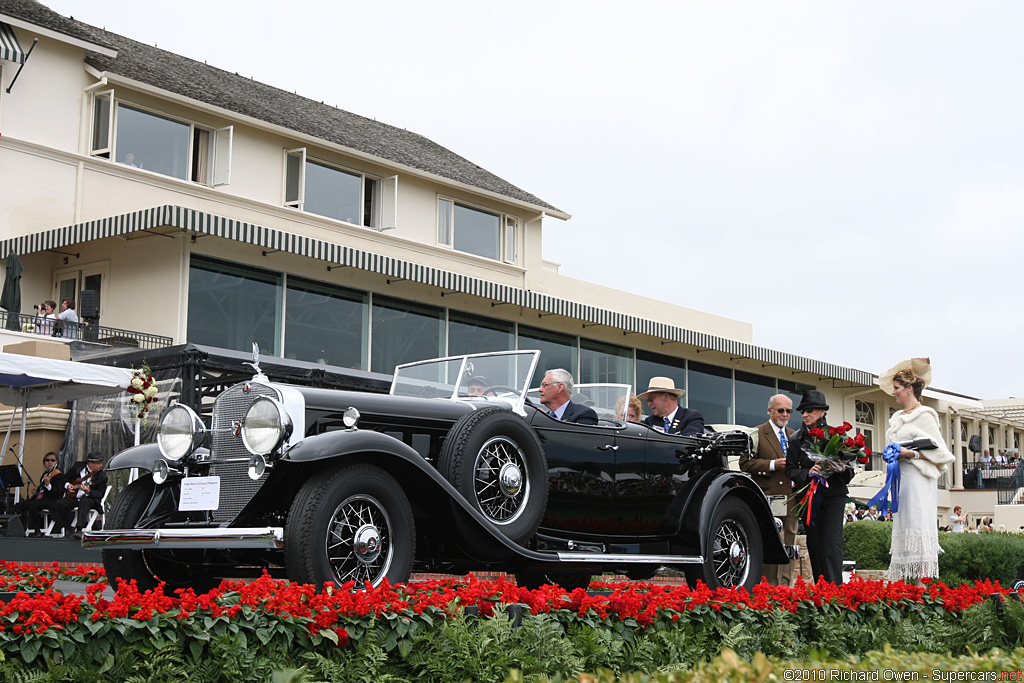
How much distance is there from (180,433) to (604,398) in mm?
3721

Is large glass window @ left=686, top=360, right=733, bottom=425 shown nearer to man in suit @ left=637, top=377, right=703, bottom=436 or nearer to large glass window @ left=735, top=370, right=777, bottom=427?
large glass window @ left=735, top=370, right=777, bottom=427

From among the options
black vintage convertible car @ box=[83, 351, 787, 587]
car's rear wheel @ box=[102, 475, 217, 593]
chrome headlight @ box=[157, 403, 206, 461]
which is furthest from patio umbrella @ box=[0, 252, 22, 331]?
chrome headlight @ box=[157, 403, 206, 461]

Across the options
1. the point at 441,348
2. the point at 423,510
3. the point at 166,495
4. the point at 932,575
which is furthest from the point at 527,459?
the point at 441,348

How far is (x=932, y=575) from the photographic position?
27.6 feet

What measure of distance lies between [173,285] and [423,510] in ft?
49.4

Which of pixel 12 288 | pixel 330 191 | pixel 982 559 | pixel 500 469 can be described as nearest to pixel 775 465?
pixel 500 469

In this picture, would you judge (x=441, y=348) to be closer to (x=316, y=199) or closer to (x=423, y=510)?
(x=316, y=199)

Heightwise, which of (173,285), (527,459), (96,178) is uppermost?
(96,178)

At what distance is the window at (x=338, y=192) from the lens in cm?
2694

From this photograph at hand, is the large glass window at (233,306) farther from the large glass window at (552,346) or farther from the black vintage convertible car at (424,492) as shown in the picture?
the black vintage convertible car at (424,492)

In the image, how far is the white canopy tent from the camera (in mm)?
14969

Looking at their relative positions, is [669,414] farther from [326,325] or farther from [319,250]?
[326,325]

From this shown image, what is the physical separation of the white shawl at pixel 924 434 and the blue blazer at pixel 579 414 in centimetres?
226

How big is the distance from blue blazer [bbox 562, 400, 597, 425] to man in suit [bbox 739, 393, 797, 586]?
1827mm
